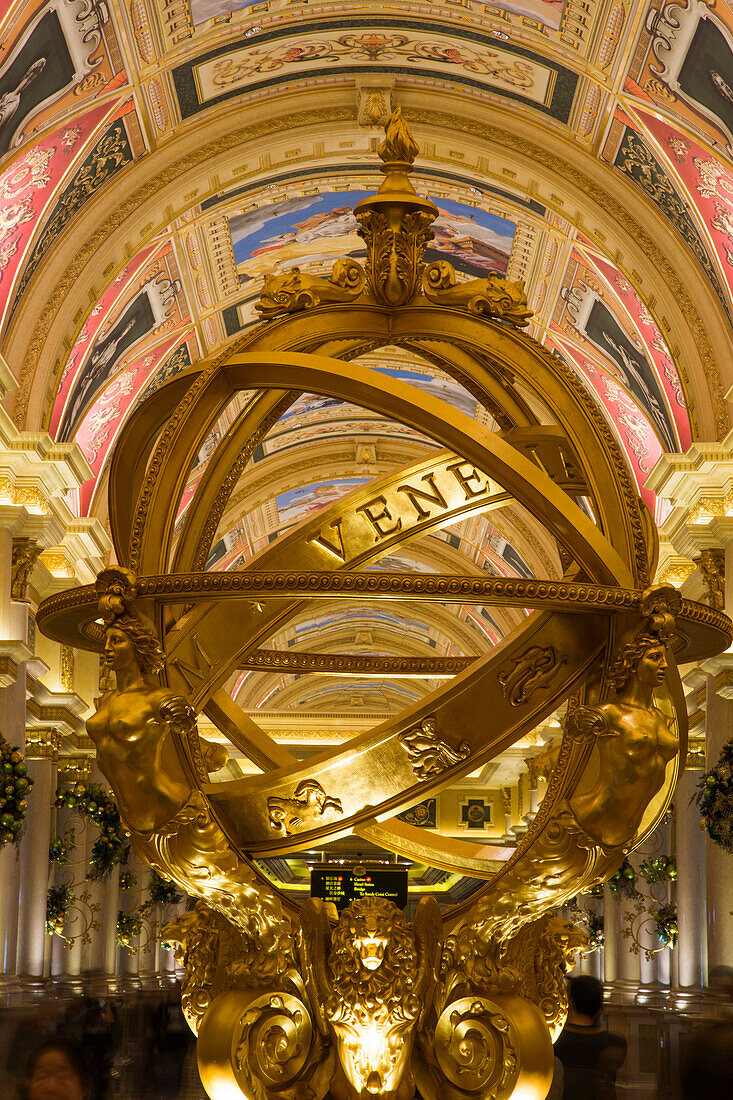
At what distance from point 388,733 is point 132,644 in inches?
44.7

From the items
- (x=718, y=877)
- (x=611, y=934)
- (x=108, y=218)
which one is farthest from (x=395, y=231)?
(x=611, y=934)

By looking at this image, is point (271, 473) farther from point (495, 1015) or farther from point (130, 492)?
point (495, 1015)

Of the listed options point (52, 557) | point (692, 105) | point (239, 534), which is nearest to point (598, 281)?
point (692, 105)

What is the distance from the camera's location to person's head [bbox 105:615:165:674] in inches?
178

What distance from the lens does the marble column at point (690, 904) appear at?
13812mm

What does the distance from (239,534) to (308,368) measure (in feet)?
61.3

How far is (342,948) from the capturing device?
15.2 ft

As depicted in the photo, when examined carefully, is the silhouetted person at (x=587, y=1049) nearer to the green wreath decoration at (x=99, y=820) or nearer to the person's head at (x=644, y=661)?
the person's head at (x=644, y=661)

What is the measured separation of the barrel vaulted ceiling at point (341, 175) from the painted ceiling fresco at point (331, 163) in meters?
A: 0.03

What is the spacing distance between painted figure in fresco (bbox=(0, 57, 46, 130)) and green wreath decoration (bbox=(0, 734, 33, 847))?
5.53m

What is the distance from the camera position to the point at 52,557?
1595 cm

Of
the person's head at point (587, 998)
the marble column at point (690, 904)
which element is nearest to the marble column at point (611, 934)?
the marble column at point (690, 904)

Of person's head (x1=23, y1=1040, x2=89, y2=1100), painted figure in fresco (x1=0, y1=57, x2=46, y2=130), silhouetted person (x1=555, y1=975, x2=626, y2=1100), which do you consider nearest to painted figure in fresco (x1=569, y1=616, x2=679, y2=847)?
silhouetted person (x1=555, y1=975, x2=626, y2=1100)

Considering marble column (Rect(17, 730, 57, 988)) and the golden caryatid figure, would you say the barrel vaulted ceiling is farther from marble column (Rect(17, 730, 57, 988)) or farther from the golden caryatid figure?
the golden caryatid figure
